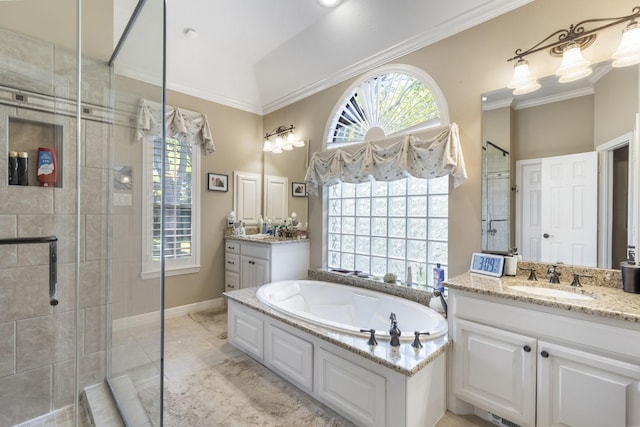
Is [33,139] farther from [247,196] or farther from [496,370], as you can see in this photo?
[496,370]

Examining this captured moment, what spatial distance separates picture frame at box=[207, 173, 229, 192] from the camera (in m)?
3.73

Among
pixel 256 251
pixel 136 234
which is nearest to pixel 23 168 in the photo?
pixel 136 234

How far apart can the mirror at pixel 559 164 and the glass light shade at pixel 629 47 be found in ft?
0.31

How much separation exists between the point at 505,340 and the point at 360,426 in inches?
39.1

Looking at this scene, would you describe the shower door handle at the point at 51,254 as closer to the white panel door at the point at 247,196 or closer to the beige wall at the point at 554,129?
the white panel door at the point at 247,196

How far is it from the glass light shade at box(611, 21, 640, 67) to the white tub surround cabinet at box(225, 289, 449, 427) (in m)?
1.95

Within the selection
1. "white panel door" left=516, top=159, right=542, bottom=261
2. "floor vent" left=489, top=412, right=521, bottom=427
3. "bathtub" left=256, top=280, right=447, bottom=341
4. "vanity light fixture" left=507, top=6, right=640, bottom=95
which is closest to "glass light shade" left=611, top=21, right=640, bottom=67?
"vanity light fixture" left=507, top=6, right=640, bottom=95

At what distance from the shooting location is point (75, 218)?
1794 mm

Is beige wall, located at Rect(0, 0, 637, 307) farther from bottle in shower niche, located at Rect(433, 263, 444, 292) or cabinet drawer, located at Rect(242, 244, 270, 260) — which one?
cabinet drawer, located at Rect(242, 244, 270, 260)

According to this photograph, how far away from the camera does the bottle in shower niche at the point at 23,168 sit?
1.63m

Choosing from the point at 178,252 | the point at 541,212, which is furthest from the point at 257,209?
the point at 541,212

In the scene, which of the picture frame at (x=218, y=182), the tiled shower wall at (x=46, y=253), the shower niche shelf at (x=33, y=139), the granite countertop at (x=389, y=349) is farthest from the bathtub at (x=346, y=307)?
the shower niche shelf at (x=33, y=139)

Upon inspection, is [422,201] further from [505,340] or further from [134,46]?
[134,46]

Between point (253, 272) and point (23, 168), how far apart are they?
88.6 inches
